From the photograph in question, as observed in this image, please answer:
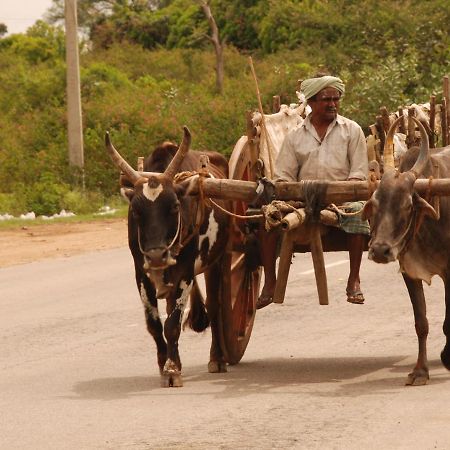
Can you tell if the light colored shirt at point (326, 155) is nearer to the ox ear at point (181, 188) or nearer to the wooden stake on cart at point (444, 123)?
the ox ear at point (181, 188)

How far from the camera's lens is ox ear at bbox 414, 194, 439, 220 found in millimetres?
8344

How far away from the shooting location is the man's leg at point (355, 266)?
885 centimetres

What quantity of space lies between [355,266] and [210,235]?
1009 mm

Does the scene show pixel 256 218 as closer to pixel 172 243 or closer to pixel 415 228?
pixel 172 243

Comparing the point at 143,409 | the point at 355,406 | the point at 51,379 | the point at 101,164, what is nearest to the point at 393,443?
the point at 355,406

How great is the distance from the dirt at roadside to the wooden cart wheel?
7384mm

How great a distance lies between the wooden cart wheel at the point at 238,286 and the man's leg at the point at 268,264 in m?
0.35

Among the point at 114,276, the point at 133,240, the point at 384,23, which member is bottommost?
the point at 114,276

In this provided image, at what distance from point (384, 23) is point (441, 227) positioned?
22.3 meters

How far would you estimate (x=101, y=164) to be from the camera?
2653 cm

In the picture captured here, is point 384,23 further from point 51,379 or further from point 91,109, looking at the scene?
point 51,379

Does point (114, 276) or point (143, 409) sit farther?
point (114, 276)

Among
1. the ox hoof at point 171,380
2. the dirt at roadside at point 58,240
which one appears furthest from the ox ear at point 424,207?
the dirt at roadside at point 58,240

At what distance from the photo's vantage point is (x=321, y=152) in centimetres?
924
